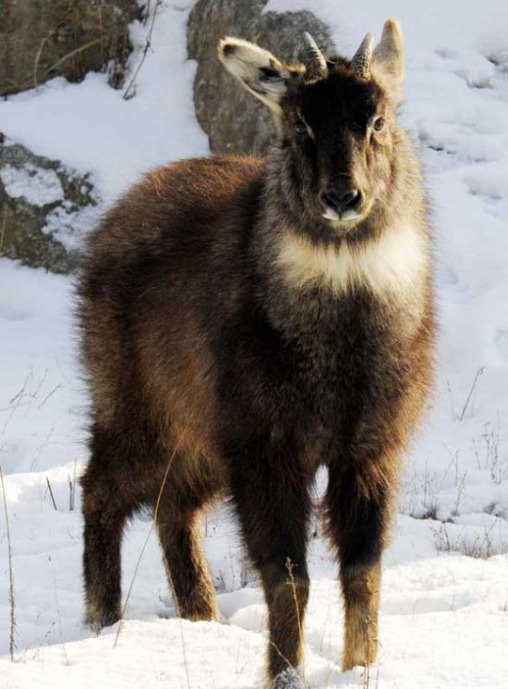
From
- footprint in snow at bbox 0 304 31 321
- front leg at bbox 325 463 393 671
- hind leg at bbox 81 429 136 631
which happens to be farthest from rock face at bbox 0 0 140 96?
front leg at bbox 325 463 393 671

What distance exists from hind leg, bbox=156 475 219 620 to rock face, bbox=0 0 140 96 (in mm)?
6865

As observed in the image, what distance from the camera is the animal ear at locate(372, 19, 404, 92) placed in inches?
220

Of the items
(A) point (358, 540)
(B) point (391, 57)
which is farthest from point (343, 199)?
(A) point (358, 540)

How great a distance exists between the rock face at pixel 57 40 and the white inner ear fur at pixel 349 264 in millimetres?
7805

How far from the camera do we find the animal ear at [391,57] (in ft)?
18.3

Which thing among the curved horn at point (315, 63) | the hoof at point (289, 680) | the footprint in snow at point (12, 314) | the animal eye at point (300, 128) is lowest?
the footprint in snow at point (12, 314)

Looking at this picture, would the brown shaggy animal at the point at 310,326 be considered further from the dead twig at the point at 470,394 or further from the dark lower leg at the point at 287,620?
the dead twig at the point at 470,394

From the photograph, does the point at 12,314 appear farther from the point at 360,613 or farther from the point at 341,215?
the point at 341,215

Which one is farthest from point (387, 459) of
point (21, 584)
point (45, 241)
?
point (45, 241)

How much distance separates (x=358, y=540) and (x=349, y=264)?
1085 mm

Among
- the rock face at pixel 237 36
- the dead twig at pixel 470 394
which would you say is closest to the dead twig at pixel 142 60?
the rock face at pixel 237 36

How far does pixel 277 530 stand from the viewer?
521 centimetres

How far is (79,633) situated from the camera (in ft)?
20.2

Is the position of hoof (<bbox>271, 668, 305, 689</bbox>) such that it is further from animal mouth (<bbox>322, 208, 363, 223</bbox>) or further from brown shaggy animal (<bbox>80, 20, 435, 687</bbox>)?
animal mouth (<bbox>322, 208, 363, 223</bbox>)
